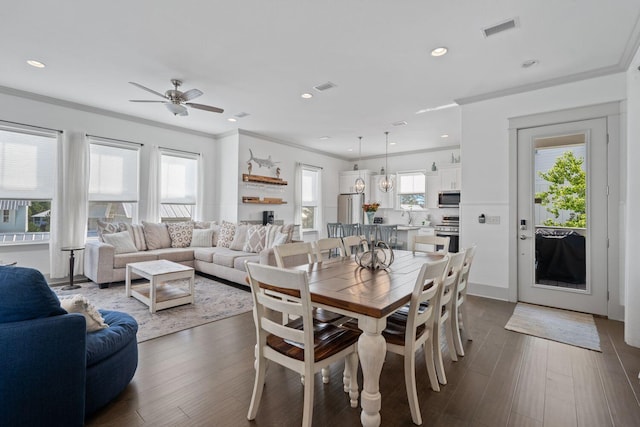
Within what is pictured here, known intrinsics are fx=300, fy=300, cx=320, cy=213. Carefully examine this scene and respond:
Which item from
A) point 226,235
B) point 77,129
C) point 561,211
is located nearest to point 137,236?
point 226,235

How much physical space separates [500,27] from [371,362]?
2.97 meters

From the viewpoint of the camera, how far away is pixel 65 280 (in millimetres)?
4707

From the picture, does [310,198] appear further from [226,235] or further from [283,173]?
A: [226,235]

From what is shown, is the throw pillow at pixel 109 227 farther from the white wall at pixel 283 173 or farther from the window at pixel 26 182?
the white wall at pixel 283 173

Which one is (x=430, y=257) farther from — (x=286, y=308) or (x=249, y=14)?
(x=249, y=14)

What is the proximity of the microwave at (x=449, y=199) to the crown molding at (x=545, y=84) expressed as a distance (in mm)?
2972

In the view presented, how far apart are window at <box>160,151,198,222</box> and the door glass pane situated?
6.11 m

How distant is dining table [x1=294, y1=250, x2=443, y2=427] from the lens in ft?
4.93

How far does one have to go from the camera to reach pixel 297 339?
5.00 feet

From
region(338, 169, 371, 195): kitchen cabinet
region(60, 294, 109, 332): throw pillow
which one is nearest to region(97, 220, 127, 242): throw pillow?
region(60, 294, 109, 332): throw pillow

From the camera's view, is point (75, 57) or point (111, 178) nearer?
point (75, 57)

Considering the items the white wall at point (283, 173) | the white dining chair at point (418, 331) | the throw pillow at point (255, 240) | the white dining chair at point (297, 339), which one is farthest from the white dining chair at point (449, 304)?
the white wall at point (283, 173)

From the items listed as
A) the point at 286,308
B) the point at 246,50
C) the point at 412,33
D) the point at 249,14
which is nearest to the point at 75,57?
the point at 246,50

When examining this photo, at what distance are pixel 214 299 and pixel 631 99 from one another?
4.91 m
